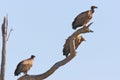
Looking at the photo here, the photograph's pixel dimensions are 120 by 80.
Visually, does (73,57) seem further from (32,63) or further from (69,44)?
(32,63)

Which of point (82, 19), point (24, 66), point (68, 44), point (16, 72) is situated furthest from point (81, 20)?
point (16, 72)

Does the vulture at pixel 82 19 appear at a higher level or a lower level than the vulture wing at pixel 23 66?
higher

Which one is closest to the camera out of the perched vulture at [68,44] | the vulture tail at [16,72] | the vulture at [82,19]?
the perched vulture at [68,44]

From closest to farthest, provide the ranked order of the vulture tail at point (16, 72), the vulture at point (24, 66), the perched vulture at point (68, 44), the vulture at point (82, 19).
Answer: the perched vulture at point (68, 44) → the vulture at point (82, 19) → the vulture tail at point (16, 72) → the vulture at point (24, 66)

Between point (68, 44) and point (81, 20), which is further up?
point (81, 20)

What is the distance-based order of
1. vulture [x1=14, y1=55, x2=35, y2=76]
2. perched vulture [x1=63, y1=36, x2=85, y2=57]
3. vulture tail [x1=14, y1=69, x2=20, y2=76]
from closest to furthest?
perched vulture [x1=63, y1=36, x2=85, y2=57] → vulture tail [x1=14, y1=69, x2=20, y2=76] → vulture [x1=14, y1=55, x2=35, y2=76]

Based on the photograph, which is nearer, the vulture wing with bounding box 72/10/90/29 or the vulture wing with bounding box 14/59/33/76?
the vulture wing with bounding box 72/10/90/29

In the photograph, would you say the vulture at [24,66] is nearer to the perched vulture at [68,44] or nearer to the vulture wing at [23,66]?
the vulture wing at [23,66]

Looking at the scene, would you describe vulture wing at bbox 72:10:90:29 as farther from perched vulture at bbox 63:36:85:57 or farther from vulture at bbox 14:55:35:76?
vulture at bbox 14:55:35:76

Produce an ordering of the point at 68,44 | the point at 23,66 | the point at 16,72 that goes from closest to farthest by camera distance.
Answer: the point at 68,44 → the point at 16,72 → the point at 23,66

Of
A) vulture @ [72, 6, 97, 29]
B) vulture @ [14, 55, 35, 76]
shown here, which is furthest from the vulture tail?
vulture @ [72, 6, 97, 29]

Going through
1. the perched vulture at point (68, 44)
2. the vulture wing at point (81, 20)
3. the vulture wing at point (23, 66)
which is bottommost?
the vulture wing at point (23, 66)

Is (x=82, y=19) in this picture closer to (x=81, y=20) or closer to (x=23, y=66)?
(x=81, y=20)

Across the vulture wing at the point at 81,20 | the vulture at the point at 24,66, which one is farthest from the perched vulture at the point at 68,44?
the vulture at the point at 24,66
